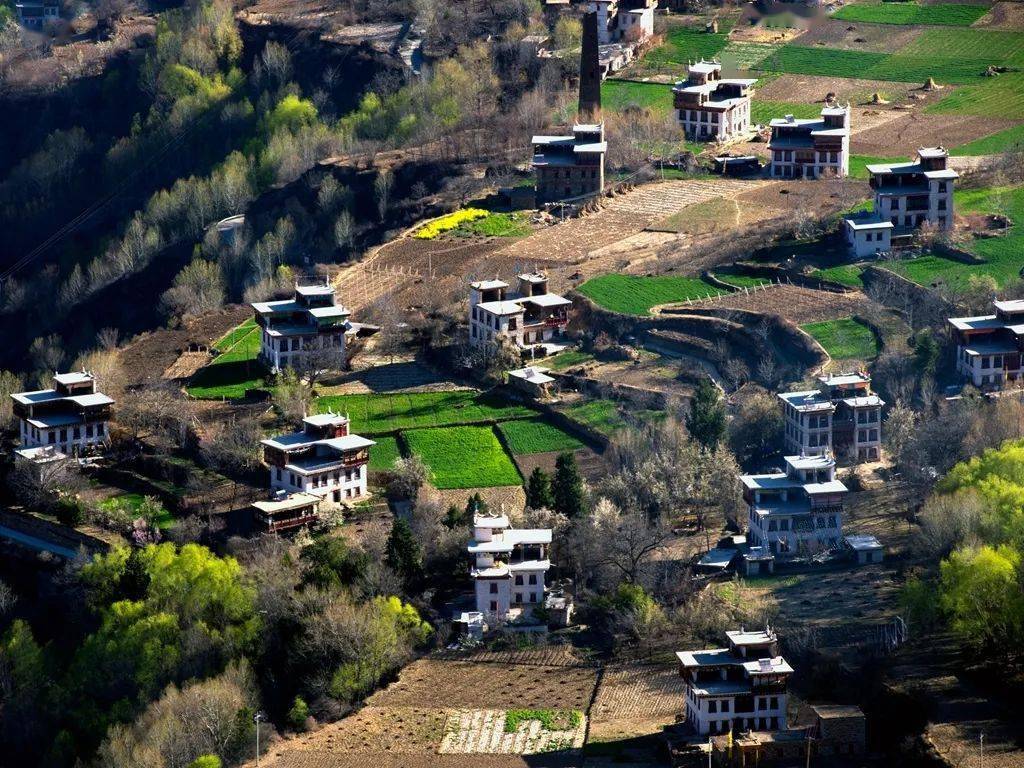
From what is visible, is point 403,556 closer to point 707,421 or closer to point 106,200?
point 707,421

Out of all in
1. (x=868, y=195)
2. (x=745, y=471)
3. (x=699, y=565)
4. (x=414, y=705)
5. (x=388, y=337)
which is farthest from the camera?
(x=868, y=195)

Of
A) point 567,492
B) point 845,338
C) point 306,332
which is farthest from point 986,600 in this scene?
point 306,332

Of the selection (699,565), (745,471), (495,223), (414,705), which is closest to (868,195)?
(495,223)

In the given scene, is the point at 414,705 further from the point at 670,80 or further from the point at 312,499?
the point at 670,80

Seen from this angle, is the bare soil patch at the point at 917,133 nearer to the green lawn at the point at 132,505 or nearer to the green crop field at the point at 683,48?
the green crop field at the point at 683,48

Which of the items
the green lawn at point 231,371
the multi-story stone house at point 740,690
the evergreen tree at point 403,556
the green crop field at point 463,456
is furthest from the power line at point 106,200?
the multi-story stone house at point 740,690

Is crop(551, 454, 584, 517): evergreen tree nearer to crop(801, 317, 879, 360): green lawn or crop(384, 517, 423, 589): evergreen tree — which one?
crop(384, 517, 423, 589): evergreen tree

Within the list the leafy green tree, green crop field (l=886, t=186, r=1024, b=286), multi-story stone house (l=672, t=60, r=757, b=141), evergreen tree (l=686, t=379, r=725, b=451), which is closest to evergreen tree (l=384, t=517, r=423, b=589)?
evergreen tree (l=686, t=379, r=725, b=451)
